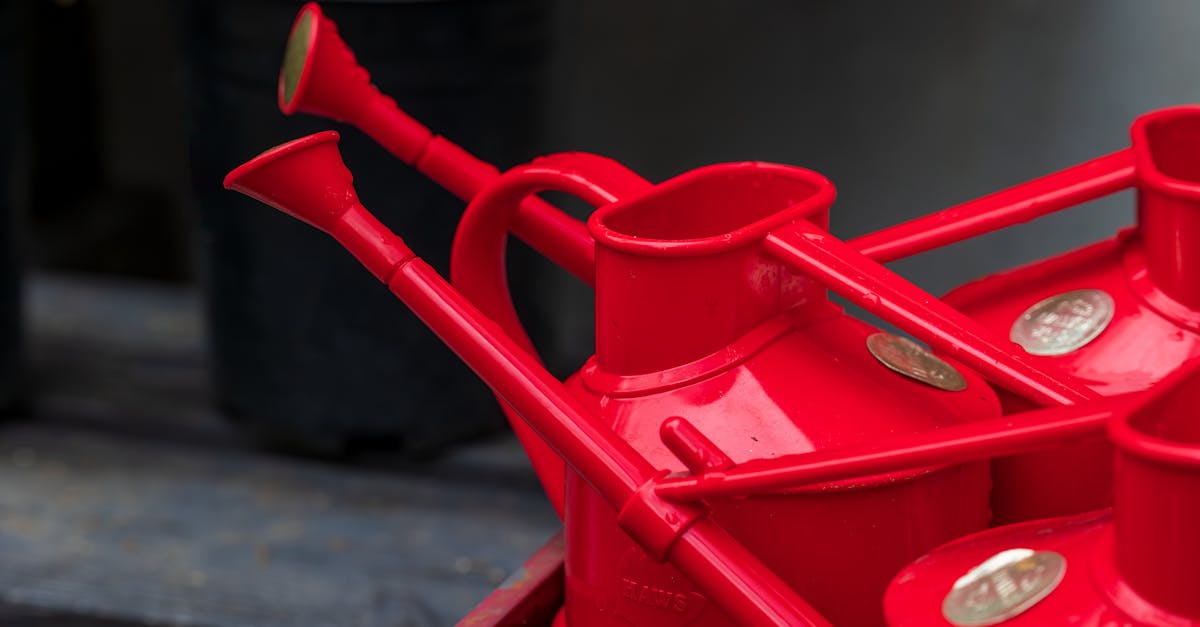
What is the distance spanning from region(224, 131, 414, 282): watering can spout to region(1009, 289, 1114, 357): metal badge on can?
1.07 feet

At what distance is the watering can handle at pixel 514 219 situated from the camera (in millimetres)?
694

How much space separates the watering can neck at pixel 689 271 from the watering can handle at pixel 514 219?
0.08 feet

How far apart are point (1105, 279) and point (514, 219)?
12.8 inches

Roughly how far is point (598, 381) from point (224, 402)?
4.24ft

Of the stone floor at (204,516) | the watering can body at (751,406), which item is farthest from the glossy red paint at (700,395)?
the stone floor at (204,516)

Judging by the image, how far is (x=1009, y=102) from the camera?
190 centimetres

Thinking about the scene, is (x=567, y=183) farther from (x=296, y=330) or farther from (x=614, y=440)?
(x=296, y=330)

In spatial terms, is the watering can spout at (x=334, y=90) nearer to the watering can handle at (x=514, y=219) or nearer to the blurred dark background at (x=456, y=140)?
the watering can handle at (x=514, y=219)

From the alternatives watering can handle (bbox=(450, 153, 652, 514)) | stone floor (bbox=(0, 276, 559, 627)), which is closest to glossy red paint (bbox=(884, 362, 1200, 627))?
watering can handle (bbox=(450, 153, 652, 514))

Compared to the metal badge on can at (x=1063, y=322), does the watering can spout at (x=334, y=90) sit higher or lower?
higher

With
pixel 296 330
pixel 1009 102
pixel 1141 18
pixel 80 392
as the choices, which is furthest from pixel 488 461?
pixel 1141 18

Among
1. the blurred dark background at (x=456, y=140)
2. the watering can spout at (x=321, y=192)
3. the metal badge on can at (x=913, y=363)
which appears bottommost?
the blurred dark background at (x=456, y=140)

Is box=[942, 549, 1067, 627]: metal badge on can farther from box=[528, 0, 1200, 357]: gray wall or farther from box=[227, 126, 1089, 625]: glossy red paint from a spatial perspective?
box=[528, 0, 1200, 357]: gray wall

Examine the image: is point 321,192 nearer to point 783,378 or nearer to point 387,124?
point 387,124
